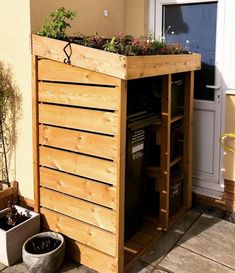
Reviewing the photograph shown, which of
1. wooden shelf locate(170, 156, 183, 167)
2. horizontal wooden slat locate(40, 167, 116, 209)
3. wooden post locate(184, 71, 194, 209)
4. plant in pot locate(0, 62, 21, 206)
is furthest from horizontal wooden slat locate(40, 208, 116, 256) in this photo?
wooden post locate(184, 71, 194, 209)

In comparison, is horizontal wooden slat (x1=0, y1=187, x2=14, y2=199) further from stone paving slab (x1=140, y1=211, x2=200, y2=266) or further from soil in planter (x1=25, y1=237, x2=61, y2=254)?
stone paving slab (x1=140, y1=211, x2=200, y2=266)

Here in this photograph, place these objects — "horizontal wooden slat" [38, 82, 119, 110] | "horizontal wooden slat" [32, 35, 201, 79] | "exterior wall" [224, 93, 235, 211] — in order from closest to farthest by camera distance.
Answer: "horizontal wooden slat" [32, 35, 201, 79], "horizontal wooden slat" [38, 82, 119, 110], "exterior wall" [224, 93, 235, 211]

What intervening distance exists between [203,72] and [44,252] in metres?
2.43

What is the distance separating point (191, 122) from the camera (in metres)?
3.62

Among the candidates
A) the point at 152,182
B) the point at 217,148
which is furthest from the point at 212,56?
the point at 152,182

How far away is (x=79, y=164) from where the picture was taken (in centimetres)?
274

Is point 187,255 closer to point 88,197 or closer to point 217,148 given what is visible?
point 88,197

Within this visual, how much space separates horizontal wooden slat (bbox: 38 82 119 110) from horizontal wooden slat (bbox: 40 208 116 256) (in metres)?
0.94

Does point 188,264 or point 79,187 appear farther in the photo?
point 188,264

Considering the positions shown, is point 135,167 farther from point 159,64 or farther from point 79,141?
point 159,64

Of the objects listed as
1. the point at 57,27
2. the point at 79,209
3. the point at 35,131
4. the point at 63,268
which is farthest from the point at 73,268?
the point at 57,27

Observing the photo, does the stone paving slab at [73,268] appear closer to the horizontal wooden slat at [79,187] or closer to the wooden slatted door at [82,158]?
the wooden slatted door at [82,158]

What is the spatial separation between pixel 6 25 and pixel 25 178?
1.38 meters

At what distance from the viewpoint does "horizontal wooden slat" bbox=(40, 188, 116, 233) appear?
8.62 ft
